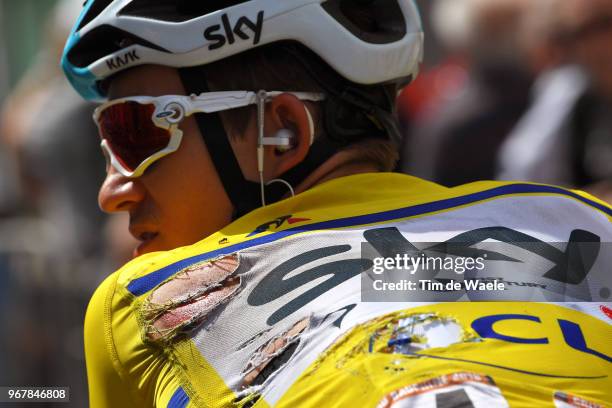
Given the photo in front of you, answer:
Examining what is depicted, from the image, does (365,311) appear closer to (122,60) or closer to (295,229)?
(295,229)

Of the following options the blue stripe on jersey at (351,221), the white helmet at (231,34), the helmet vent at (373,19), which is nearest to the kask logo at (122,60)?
the white helmet at (231,34)

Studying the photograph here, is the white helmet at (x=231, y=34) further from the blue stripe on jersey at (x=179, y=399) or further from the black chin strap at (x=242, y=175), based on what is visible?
the blue stripe on jersey at (x=179, y=399)

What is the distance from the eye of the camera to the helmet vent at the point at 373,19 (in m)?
3.09

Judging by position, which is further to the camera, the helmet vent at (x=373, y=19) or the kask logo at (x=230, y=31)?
the helmet vent at (x=373, y=19)

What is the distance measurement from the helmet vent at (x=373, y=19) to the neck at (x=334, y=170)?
37 centimetres

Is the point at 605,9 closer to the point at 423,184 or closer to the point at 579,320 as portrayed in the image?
the point at 423,184

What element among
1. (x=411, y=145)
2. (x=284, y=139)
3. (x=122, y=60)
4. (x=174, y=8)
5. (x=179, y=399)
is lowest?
(x=179, y=399)

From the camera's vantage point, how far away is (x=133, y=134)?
3057 millimetres

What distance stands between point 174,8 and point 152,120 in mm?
331

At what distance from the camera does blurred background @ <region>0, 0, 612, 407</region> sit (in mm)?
5520

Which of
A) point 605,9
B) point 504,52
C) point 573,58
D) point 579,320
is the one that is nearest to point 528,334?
point 579,320

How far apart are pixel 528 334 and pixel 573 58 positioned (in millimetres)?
3922

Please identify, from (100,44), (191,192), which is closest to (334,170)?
(191,192)

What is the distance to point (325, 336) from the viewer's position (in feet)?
7.18
